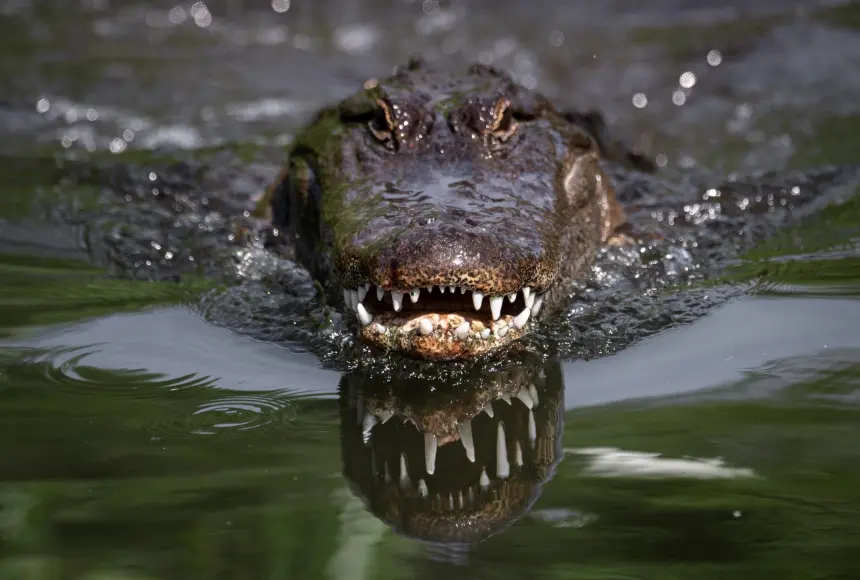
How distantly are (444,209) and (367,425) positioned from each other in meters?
0.96

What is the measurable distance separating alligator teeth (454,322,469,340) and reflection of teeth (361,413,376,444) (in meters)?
0.43

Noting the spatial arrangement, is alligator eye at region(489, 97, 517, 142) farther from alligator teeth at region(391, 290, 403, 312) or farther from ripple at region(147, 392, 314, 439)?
ripple at region(147, 392, 314, 439)

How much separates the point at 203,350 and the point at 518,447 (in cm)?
140

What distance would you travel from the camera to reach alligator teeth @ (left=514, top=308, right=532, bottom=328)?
3.88m

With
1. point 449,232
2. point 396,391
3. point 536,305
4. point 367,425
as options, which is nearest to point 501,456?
point 367,425

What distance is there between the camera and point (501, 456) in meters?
3.15

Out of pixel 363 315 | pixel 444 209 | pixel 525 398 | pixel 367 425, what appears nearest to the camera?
pixel 367 425

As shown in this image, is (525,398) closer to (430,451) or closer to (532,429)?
(532,429)

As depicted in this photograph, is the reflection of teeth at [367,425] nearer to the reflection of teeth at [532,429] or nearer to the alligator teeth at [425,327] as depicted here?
the alligator teeth at [425,327]

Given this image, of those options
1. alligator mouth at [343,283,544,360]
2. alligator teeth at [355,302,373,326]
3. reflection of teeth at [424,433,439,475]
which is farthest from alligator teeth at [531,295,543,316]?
reflection of teeth at [424,433,439,475]

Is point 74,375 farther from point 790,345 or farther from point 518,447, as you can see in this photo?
point 790,345

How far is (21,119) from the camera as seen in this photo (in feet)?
26.8

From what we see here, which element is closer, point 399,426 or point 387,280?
point 399,426

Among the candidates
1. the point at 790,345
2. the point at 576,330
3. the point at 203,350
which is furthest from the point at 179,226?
the point at 790,345
